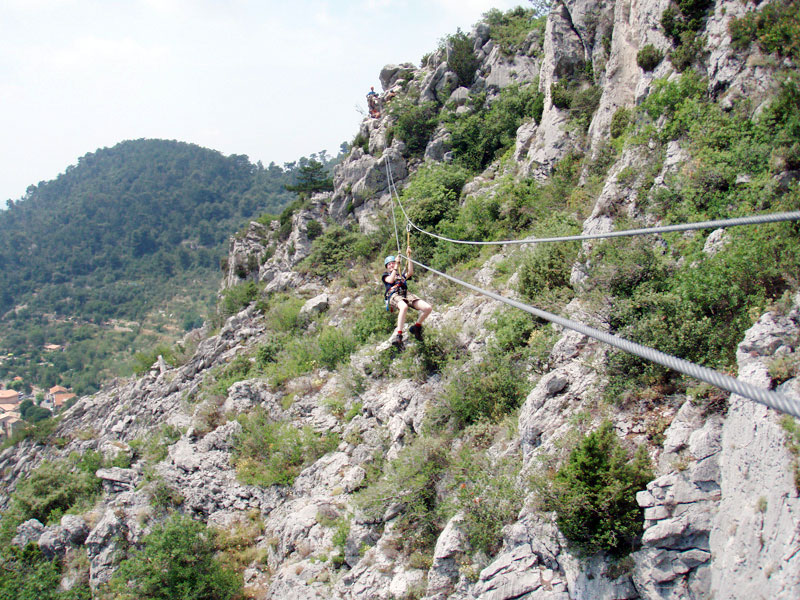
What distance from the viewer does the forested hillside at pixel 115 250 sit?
126m

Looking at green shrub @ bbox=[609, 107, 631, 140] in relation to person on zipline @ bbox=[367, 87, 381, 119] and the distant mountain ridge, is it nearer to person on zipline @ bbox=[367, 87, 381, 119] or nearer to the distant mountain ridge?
person on zipline @ bbox=[367, 87, 381, 119]

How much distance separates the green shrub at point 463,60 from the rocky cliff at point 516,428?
958 centimetres

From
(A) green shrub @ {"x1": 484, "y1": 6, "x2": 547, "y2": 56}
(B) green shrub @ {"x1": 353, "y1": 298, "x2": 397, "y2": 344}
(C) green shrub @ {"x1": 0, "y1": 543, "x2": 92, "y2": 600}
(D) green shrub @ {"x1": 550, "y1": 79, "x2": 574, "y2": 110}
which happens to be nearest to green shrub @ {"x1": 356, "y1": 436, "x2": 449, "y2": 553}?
(B) green shrub @ {"x1": 353, "y1": 298, "x2": 397, "y2": 344}

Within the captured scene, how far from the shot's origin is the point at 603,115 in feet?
40.9

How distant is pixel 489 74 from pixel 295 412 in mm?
20641

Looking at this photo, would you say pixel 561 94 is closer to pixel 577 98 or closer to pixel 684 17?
pixel 577 98

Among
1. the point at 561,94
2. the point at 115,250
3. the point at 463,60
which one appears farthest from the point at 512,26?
the point at 115,250

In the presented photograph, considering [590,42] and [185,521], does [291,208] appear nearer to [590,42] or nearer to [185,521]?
[590,42]

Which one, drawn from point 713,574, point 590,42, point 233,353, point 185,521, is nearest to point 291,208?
point 233,353

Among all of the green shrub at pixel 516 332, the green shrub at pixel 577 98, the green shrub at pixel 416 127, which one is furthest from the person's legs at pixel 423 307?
the green shrub at pixel 416 127

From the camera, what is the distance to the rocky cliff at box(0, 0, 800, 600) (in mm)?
3904

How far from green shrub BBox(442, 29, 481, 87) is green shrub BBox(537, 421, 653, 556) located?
25.3 metres

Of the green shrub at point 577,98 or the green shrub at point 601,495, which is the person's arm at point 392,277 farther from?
the green shrub at point 577,98

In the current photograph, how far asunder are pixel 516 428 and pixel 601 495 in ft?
7.73
